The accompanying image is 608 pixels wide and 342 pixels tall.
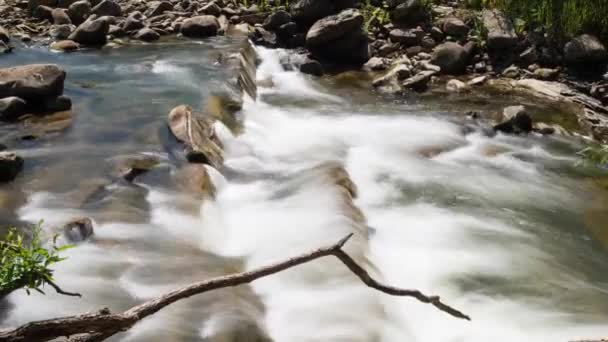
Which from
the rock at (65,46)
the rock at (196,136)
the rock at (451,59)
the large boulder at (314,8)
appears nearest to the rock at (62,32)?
the rock at (65,46)

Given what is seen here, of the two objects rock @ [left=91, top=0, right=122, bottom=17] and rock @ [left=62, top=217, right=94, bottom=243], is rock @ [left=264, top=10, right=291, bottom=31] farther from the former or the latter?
rock @ [left=62, top=217, right=94, bottom=243]

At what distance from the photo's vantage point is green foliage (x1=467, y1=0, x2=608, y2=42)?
37.1ft

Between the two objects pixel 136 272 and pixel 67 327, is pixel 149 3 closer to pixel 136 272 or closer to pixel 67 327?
pixel 136 272

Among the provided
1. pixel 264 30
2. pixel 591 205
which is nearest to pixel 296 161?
pixel 591 205

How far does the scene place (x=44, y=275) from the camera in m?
2.54

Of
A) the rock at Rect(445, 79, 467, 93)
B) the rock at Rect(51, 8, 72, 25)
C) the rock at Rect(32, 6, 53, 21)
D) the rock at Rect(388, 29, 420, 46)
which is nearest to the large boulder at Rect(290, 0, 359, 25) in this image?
the rock at Rect(388, 29, 420, 46)

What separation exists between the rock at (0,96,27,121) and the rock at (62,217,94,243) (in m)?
3.55

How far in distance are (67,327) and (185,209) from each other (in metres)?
3.83

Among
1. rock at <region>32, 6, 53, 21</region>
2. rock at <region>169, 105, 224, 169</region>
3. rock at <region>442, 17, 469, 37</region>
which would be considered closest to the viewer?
rock at <region>169, 105, 224, 169</region>

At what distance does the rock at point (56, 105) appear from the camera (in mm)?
8211

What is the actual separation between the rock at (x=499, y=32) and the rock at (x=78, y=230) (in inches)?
360

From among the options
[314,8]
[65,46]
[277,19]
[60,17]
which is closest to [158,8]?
[60,17]

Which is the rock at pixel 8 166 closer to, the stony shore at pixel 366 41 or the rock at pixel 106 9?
the stony shore at pixel 366 41

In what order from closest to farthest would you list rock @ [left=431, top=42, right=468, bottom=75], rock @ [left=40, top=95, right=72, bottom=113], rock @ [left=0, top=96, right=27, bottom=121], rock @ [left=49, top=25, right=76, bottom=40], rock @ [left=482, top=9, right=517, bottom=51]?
1. rock @ [left=0, top=96, right=27, bottom=121]
2. rock @ [left=40, top=95, right=72, bottom=113]
3. rock @ [left=431, top=42, right=468, bottom=75]
4. rock @ [left=482, top=9, right=517, bottom=51]
5. rock @ [left=49, top=25, right=76, bottom=40]
